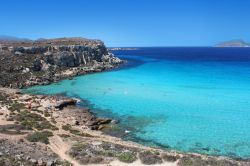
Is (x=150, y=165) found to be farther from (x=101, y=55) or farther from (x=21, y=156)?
(x=101, y=55)

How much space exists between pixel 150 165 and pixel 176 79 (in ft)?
188

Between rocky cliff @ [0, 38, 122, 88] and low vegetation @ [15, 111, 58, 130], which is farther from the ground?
rocky cliff @ [0, 38, 122, 88]

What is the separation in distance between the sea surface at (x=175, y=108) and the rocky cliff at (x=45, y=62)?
239 inches

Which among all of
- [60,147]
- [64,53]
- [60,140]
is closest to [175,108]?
[60,140]

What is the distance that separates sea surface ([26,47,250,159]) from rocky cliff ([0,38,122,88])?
6.07m

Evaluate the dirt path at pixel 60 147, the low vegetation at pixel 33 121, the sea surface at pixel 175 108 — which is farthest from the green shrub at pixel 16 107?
the dirt path at pixel 60 147

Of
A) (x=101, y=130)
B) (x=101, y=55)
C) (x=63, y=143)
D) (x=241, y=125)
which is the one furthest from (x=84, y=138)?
(x=101, y=55)

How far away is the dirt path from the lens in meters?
29.5

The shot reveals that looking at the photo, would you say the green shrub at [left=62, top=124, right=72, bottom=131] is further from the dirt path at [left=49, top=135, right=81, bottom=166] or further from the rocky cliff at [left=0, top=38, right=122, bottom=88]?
the rocky cliff at [left=0, top=38, right=122, bottom=88]

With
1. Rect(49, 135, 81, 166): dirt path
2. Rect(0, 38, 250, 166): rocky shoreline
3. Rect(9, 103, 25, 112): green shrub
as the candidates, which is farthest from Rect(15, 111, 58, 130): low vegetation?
Rect(49, 135, 81, 166): dirt path

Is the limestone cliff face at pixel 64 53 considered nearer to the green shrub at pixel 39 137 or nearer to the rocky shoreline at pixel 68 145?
the rocky shoreline at pixel 68 145

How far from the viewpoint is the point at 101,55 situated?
413 feet

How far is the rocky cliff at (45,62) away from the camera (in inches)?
3073

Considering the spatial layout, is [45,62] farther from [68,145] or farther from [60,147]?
[60,147]
